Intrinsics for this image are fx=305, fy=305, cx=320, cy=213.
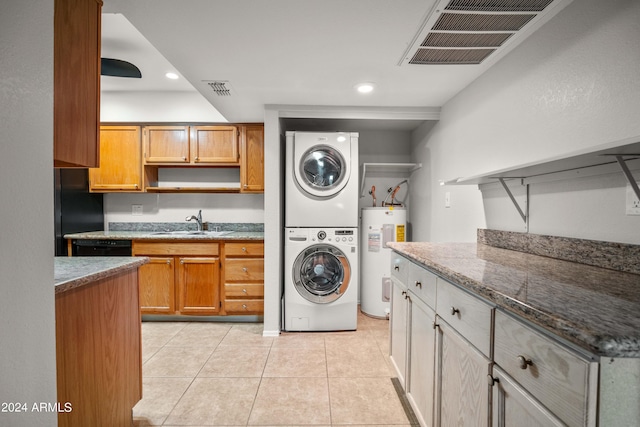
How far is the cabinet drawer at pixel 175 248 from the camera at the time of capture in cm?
300

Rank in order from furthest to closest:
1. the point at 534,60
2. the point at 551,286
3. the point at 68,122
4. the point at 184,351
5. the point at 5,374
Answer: the point at 184,351
the point at 534,60
the point at 68,122
the point at 551,286
the point at 5,374

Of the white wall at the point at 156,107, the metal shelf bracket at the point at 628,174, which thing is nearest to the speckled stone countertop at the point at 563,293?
the metal shelf bracket at the point at 628,174

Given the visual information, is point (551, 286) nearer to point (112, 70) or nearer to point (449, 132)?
point (449, 132)

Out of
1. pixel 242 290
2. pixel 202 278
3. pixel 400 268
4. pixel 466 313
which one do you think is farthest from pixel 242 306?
pixel 466 313

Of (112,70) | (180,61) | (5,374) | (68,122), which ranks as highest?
(112,70)

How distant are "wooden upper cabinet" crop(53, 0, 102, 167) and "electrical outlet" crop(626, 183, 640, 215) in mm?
2089

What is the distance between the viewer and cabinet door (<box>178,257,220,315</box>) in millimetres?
3025

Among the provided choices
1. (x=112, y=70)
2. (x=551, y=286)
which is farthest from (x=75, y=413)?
(x=112, y=70)

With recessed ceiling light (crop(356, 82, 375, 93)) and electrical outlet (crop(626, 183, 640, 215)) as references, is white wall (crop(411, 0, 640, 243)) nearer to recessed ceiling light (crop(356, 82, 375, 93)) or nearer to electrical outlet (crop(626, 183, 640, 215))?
electrical outlet (crop(626, 183, 640, 215))

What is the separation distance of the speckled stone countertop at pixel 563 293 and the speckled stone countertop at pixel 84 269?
1.37m

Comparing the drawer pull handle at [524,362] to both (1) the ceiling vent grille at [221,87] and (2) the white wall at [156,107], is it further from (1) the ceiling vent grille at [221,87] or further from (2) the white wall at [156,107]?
(2) the white wall at [156,107]

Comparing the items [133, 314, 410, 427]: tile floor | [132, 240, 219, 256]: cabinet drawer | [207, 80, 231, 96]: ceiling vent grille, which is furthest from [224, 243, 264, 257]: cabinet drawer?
[207, 80, 231, 96]: ceiling vent grille

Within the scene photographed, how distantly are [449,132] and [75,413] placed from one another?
2.84 m

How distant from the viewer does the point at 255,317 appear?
10.3 ft
